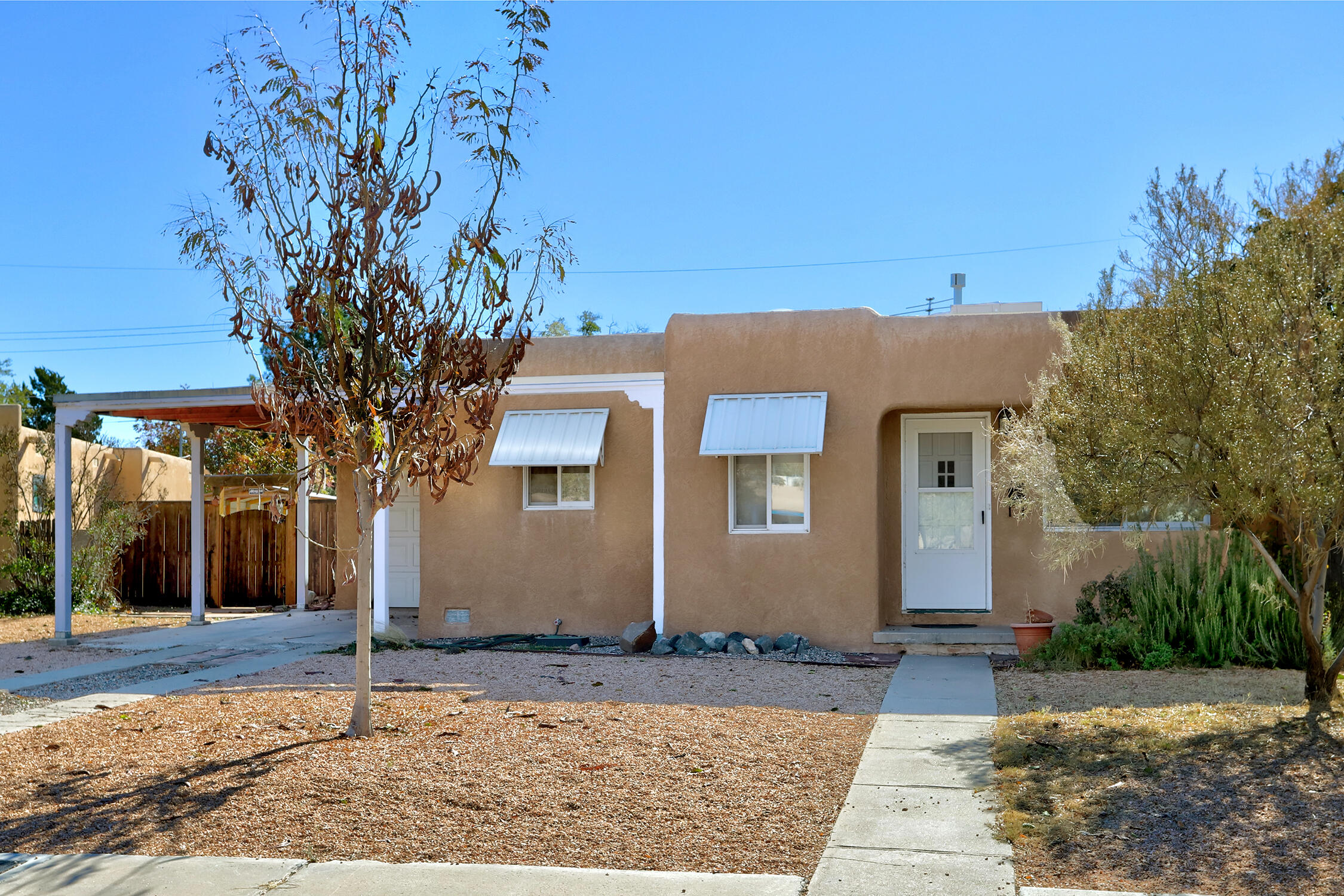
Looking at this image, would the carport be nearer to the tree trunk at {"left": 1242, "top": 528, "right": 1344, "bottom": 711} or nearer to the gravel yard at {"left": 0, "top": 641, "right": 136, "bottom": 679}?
the gravel yard at {"left": 0, "top": 641, "right": 136, "bottom": 679}

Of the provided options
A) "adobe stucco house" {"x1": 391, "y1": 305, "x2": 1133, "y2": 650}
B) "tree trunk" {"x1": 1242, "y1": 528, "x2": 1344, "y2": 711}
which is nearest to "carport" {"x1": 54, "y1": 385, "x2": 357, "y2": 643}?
"adobe stucco house" {"x1": 391, "y1": 305, "x2": 1133, "y2": 650}

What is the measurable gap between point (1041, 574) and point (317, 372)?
8605 millimetres

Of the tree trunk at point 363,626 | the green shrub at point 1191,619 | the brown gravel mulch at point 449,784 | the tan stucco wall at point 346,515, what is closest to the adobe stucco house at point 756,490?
the green shrub at point 1191,619

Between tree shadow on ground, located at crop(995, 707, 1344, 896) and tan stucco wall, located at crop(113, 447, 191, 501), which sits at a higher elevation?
tan stucco wall, located at crop(113, 447, 191, 501)

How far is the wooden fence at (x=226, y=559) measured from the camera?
1928 cm

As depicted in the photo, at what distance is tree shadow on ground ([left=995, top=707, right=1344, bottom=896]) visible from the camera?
15.4 feet

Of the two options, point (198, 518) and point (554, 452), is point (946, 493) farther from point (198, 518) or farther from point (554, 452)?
point (198, 518)

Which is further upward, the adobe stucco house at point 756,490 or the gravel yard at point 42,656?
the adobe stucco house at point 756,490

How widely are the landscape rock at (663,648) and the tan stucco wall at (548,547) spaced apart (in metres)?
0.73

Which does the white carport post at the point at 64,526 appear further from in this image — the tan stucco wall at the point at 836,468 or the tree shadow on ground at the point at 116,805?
the tree shadow on ground at the point at 116,805

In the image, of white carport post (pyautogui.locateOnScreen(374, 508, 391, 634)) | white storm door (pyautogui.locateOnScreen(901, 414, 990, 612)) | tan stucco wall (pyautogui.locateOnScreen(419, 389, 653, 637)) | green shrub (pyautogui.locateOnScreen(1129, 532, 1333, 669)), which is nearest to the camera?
green shrub (pyautogui.locateOnScreen(1129, 532, 1333, 669))

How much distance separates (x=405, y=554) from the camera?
1680 centimetres

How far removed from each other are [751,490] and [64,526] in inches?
342

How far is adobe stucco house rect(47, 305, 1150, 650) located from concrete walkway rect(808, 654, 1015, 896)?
12.9 ft
